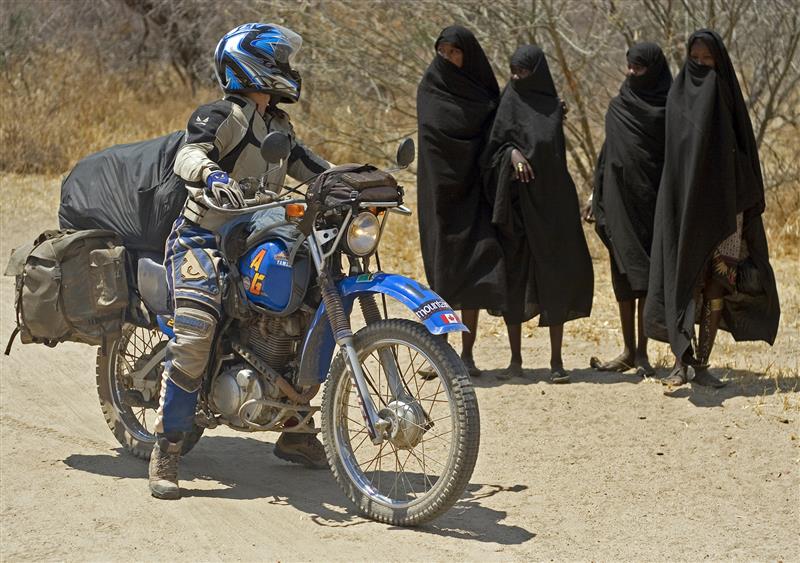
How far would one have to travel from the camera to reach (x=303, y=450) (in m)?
6.01

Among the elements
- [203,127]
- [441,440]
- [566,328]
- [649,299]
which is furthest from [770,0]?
[203,127]

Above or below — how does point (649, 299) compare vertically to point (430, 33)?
below

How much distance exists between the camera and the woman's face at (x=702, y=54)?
7133 mm

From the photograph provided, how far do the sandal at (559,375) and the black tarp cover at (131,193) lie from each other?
2646 millimetres

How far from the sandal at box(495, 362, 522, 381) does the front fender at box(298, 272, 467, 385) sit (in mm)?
2632

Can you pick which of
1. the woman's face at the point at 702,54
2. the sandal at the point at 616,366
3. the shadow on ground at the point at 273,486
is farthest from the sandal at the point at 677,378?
the shadow on ground at the point at 273,486

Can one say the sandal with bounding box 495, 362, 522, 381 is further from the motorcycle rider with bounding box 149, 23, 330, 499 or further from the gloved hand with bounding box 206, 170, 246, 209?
the gloved hand with bounding box 206, 170, 246, 209

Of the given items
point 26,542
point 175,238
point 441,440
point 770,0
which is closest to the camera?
point 26,542

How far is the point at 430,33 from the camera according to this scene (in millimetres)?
12055

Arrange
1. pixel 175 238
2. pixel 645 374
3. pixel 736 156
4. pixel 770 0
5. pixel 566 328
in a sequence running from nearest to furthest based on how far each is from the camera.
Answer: pixel 175 238, pixel 736 156, pixel 645 374, pixel 566 328, pixel 770 0

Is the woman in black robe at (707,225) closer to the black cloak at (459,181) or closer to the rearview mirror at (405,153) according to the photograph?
the black cloak at (459,181)

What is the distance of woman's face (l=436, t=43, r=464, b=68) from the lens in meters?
7.60

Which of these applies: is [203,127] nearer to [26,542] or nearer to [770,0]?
[26,542]

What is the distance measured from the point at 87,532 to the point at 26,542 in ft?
0.75
